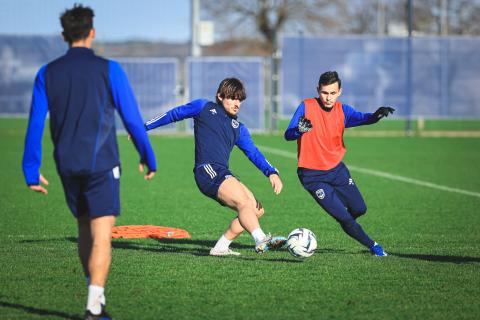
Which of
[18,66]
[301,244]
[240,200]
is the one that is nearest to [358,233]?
[301,244]

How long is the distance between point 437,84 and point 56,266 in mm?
25016

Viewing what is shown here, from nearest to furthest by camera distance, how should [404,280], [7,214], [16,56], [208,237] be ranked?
[404,280] < [208,237] < [7,214] < [16,56]

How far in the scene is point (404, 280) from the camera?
25.3 ft

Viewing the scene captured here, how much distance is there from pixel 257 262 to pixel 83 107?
3.13 m

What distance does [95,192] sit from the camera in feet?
19.6

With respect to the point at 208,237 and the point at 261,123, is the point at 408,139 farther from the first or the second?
the point at 208,237

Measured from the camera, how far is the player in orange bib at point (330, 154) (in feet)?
29.5

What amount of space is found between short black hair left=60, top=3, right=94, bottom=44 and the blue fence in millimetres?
25074

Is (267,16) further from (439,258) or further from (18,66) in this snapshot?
(439,258)

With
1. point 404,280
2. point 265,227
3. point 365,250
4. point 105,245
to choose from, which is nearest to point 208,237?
point 265,227

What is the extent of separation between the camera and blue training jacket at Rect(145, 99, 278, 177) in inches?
338

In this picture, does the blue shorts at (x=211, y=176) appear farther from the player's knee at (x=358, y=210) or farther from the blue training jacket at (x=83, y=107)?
the blue training jacket at (x=83, y=107)

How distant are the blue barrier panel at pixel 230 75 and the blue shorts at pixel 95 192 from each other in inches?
981

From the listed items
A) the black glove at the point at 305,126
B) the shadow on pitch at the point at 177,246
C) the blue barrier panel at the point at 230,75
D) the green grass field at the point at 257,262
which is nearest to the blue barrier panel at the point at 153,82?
the blue barrier panel at the point at 230,75
